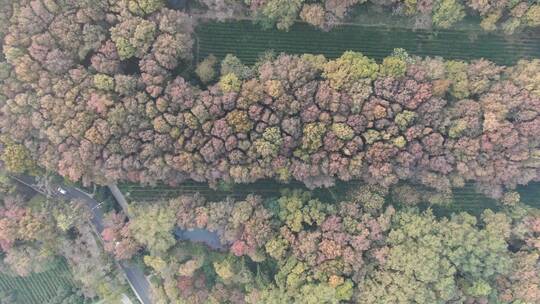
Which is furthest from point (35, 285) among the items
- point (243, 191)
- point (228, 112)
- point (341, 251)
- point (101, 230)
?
point (341, 251)

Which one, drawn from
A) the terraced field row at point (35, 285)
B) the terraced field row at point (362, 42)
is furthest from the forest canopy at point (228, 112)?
the terraced field row at point (35, 285)

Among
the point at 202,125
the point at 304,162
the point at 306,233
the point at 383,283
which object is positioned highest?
the point at 202,125

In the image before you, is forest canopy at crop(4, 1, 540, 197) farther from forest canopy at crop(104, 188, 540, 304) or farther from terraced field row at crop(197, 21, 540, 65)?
terraced field row at crop(197, 21, 540, 65)

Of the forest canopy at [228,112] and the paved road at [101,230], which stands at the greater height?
the forest canopy at [228,112]

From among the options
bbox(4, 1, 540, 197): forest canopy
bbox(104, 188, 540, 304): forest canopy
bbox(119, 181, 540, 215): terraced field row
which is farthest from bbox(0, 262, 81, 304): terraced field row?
bbox(4, 1, 540, 197): forest canopy

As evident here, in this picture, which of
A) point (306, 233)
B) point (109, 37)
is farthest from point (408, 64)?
point (109, 37)

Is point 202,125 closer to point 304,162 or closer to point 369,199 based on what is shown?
point 304,162

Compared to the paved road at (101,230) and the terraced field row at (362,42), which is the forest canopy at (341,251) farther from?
the terraced field row at (362,42)
